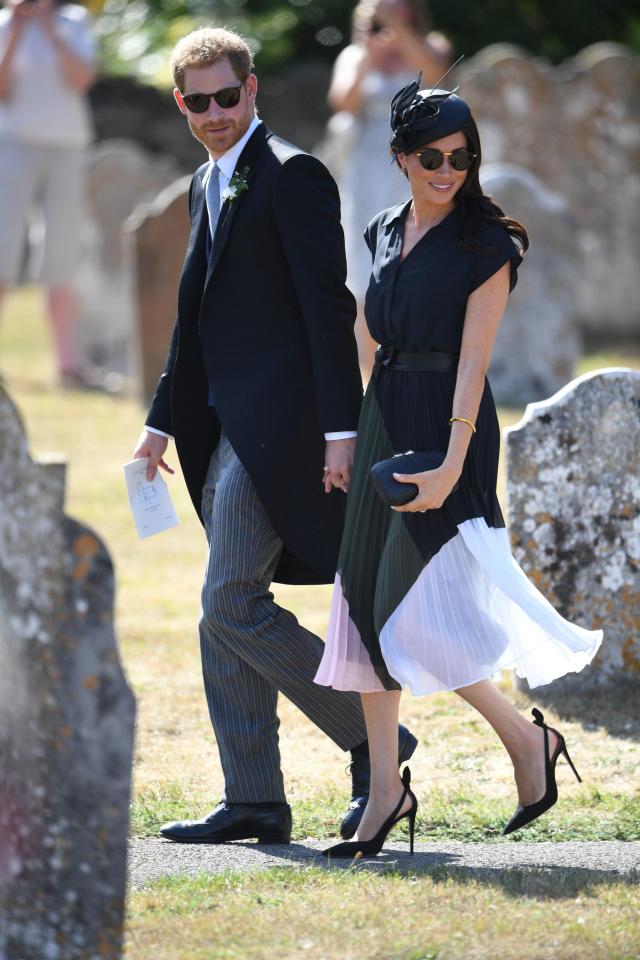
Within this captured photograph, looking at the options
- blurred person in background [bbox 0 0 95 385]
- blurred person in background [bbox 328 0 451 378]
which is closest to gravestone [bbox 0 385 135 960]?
blurred person in background [bbox 328 0 451 378]

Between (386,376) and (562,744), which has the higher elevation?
(386,376)

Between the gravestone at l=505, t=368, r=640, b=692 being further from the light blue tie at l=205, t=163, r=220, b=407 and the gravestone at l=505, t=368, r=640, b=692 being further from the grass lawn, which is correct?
the light blue tie at l=205, t=163, r=220, b=407

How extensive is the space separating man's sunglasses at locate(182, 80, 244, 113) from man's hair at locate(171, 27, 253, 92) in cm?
3

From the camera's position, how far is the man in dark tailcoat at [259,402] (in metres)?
4.00

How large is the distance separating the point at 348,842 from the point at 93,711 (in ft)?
3.85

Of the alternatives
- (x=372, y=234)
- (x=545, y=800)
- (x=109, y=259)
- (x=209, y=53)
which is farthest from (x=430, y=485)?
(x=109, y=259)

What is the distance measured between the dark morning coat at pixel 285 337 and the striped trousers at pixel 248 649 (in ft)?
0.24

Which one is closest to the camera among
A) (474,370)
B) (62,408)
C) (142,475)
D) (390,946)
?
(390,946)

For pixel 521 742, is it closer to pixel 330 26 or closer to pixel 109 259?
pixel 109 259

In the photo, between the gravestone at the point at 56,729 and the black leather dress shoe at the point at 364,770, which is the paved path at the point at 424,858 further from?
the gravestone at the point at 56,729

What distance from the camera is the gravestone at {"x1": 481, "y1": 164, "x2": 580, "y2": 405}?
989 cm

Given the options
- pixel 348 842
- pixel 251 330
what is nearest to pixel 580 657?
pixel 348 842

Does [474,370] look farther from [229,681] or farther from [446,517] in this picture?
[229,681]

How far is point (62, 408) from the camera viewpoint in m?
10.7
